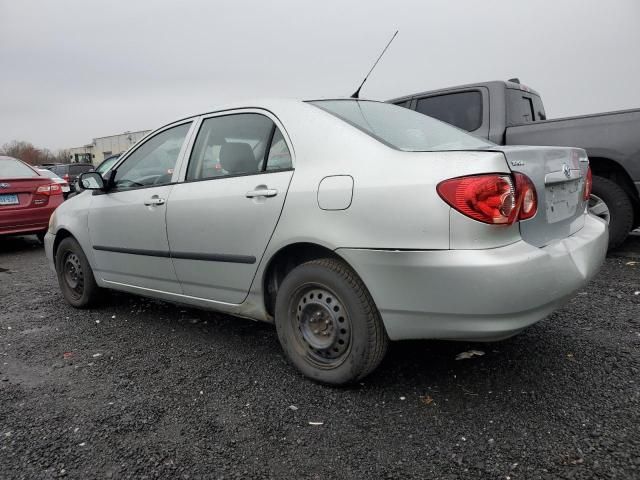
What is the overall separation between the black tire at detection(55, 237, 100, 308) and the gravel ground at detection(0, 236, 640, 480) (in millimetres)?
593

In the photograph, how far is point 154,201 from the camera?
11.0 feet

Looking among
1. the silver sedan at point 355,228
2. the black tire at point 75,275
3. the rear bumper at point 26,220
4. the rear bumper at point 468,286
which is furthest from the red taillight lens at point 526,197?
the rear bumper at point 26,220

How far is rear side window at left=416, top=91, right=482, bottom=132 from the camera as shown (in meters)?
5.57

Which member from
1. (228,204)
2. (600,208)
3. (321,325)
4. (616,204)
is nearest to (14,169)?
(228,204)

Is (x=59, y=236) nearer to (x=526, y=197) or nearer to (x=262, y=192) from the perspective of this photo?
(x=262, y=192)

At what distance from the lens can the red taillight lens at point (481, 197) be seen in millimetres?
2055

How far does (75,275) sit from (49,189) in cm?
438

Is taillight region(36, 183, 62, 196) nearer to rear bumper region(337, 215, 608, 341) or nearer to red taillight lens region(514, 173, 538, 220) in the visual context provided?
rear bumper region(337, 215, 608, 341)

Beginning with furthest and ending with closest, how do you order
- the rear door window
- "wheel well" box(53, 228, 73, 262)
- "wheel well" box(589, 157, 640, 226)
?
1. the rear door window
2. "wheel well" box(589, 157, 640, 226)
3. "wheel well" box(53, 228, 73, 262)

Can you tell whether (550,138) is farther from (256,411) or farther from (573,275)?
(256,411)

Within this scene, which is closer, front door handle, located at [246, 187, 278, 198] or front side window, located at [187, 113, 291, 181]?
front door handle, located at [246, 187, 278, 198]

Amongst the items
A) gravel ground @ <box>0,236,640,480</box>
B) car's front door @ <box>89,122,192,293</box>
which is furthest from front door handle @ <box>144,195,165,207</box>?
gravel ground @ <box>0,236,640,480</box>

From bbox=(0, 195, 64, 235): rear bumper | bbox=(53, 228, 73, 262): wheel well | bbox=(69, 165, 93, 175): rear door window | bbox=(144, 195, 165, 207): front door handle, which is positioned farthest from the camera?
bbox=(69, 165, 93, 175): rear door window

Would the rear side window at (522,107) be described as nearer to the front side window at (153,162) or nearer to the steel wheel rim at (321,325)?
the front side window at (153,162)
